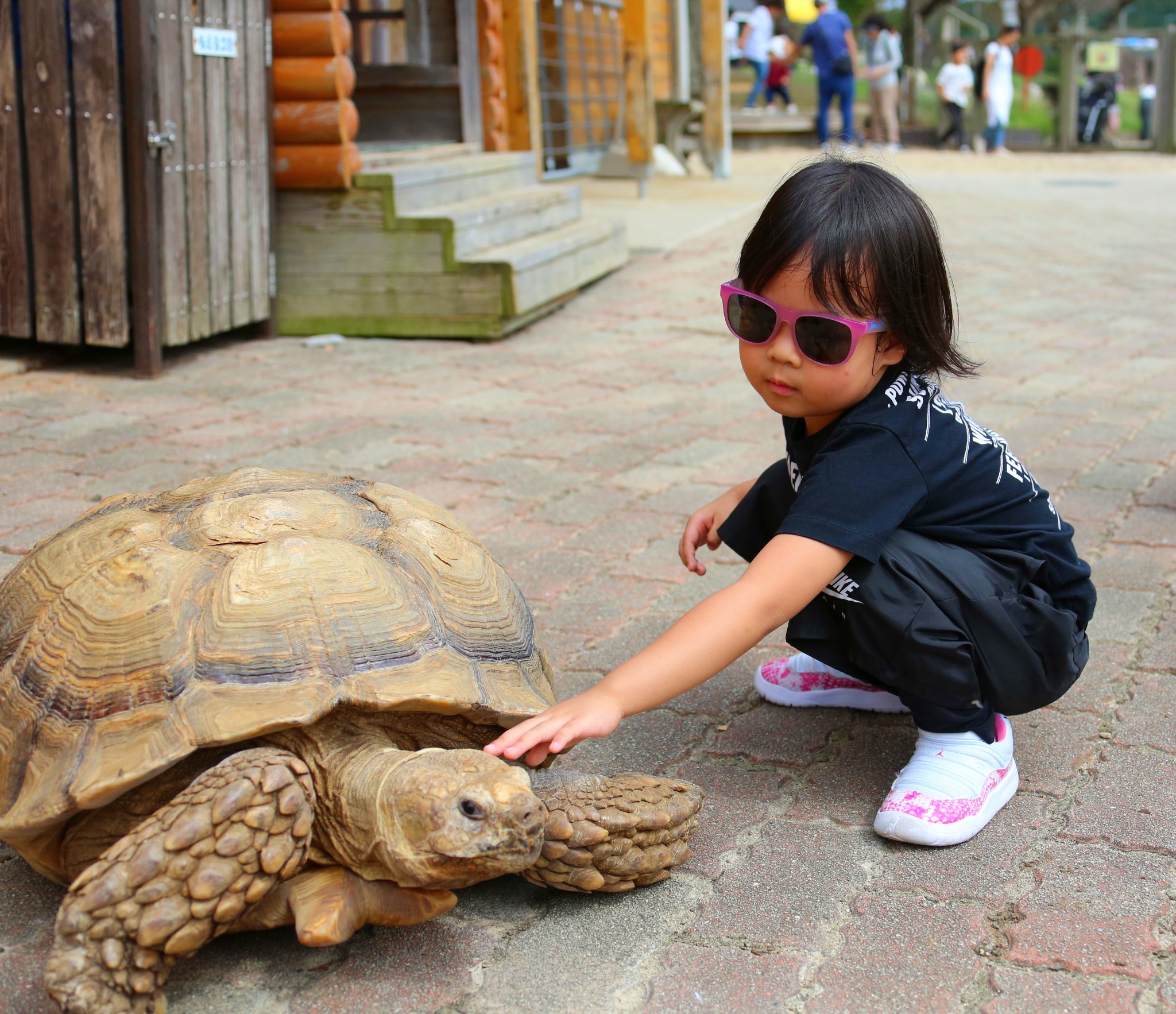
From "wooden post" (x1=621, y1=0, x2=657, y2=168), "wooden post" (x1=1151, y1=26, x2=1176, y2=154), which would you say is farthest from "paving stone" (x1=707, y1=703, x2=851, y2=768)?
"wooden post" (x1=1151, y1=26, x2=1176, y2=154)

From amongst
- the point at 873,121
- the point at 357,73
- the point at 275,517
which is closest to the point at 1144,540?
the point at 275,517

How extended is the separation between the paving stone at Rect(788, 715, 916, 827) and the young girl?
6cm

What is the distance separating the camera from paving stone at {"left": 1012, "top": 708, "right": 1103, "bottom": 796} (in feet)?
7.36

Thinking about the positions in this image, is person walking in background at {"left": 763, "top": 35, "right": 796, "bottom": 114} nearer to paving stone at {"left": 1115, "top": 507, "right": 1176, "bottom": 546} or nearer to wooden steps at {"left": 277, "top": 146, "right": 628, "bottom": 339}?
wooden steps at {"left": 277, "top": 146, "right": 628, "bottom": 339}

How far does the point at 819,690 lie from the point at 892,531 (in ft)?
2.18

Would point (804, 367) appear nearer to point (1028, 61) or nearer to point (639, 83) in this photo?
point (639, 83)

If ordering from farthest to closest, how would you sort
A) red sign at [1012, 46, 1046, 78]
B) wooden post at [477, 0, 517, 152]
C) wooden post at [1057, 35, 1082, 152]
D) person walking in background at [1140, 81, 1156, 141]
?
red sign at [1012, 46, 1046, 78], person walking in background at [1140, 81, 1156, 141], wooden post at [1057, 35, 1082, 152], wooden post at [477, 0, 517, 152]

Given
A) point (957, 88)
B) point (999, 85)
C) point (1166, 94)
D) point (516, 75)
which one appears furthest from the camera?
point (957, 88)

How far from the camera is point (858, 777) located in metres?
2.28

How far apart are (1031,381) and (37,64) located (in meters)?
4.36

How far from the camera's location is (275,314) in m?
6.21

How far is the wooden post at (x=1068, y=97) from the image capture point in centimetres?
1977

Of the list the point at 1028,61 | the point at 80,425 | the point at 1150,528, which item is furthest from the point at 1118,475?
the point at 1028,61

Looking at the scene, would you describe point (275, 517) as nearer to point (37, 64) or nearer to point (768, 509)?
point (768, 509)
